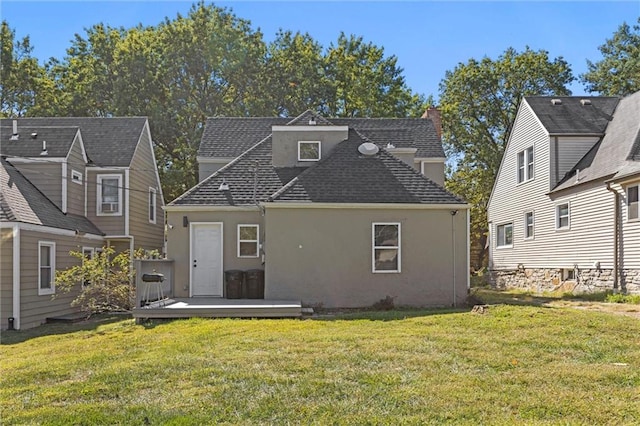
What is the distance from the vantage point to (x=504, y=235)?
84.0 ft

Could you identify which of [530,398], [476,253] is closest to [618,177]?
[530,398]

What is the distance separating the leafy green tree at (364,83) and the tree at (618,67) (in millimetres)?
10276

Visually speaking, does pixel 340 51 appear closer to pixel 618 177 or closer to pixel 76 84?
pixel 76 84

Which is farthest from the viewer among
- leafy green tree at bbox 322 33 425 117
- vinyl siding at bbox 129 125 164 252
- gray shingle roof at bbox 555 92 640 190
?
leafy green tree at bbox 322 33 425 117

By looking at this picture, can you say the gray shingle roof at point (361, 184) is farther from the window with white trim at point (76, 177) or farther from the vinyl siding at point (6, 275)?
the window with white trim at point (76, 177)

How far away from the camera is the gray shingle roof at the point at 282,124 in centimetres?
2125

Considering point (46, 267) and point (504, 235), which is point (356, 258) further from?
point (504, 235)

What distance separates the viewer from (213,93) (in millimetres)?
34844

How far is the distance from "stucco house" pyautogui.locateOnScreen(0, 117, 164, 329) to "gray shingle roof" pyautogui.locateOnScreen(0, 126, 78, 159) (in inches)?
1.1

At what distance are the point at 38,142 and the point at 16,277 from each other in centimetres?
545

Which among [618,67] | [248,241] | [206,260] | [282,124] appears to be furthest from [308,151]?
[618,67]

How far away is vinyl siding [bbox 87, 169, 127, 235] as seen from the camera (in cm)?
2019

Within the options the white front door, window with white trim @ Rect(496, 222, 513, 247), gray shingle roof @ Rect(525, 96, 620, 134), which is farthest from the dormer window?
window with white trim @ Rect(496, 222, 513, 247)

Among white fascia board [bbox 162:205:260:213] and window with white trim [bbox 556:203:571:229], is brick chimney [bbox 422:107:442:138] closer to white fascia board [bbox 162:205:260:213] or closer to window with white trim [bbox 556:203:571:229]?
window with white trim [bbox 556:203:571:229]
